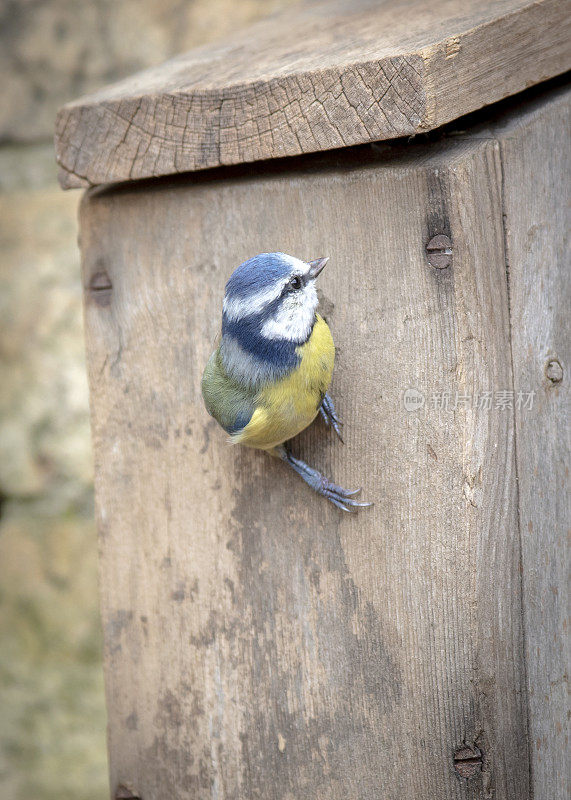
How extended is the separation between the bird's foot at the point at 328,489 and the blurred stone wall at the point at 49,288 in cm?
85

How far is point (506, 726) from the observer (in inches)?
43.6

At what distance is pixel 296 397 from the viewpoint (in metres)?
1.08

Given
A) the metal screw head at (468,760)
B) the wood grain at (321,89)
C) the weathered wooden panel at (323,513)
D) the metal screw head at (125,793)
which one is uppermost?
the wood grain at (321,89)

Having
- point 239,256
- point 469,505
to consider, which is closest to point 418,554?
point 469,505

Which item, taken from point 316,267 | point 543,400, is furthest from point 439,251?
point 543,400

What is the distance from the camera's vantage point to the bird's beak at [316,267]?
1.10m

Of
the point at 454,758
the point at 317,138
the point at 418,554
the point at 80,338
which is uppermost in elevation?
the point at 317,138

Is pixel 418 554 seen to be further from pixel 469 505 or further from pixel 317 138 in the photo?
pixel 317 138

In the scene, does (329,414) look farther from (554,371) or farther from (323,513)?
(554,371)

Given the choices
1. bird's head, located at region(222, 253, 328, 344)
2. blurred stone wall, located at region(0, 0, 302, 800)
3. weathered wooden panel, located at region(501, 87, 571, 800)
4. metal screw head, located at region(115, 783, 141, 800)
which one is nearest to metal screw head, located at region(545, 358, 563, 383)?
weathered wooden panel, located at region(501, 87, 571, 800)

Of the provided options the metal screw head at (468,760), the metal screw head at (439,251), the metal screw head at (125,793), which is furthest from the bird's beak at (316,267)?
the metal screw head at (125,793)

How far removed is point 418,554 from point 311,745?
35 cm

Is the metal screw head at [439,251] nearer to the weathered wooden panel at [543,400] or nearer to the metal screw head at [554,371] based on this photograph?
the weathered wooden panel at [543,400]

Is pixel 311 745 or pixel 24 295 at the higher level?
pixel 24 295
